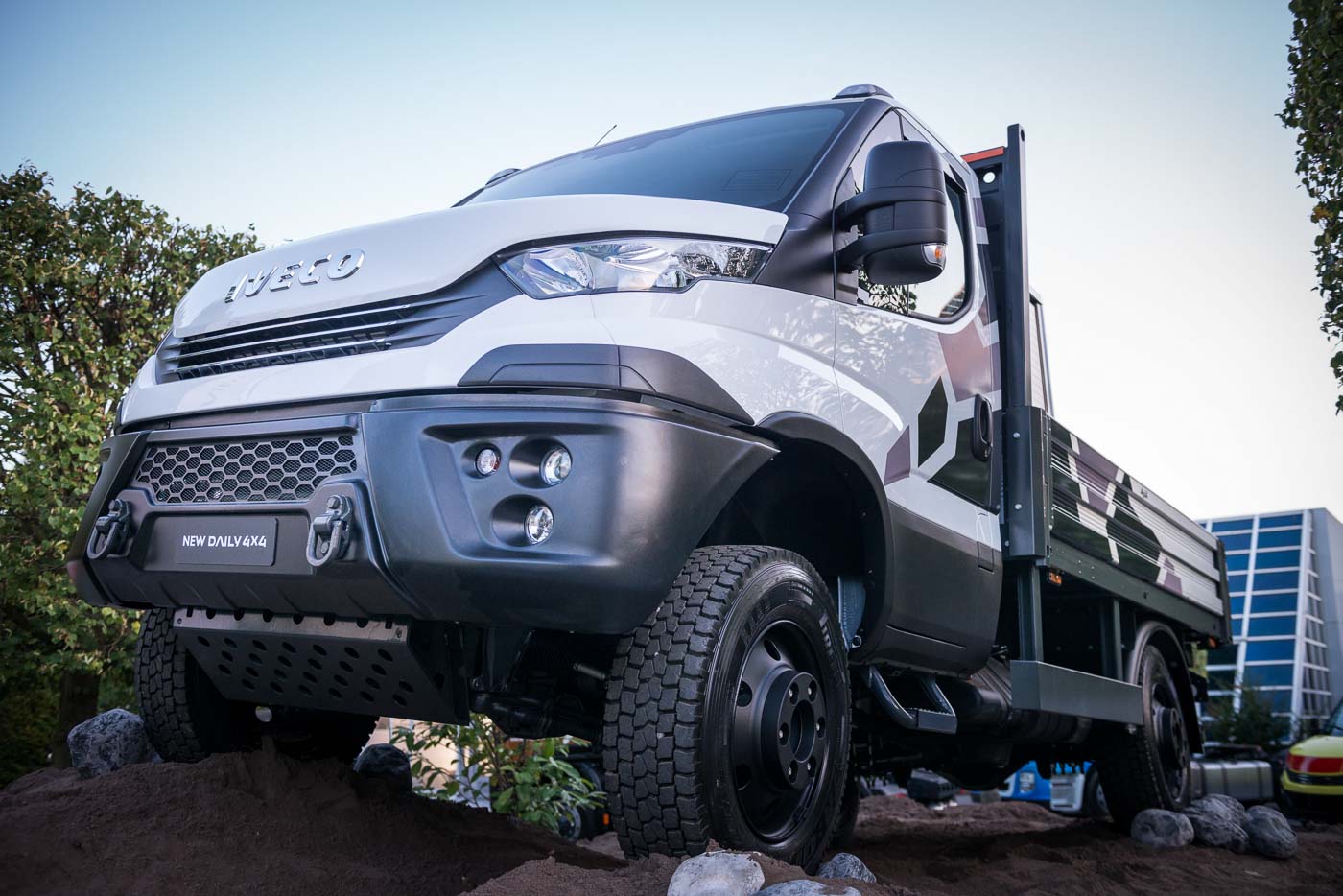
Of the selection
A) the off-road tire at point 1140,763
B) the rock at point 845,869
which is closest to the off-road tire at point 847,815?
the off-road tire at point 1140,763

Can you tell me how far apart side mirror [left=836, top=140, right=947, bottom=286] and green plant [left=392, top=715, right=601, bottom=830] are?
2.92 m

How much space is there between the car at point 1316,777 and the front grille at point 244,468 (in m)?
10.6

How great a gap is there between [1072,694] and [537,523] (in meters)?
2.88

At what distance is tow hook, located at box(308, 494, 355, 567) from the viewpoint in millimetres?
2408

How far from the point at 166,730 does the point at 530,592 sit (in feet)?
5.88

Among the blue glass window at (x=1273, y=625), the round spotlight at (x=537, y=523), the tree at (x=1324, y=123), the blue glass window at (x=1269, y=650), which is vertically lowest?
the blue glass window at (x=1269, y=650)

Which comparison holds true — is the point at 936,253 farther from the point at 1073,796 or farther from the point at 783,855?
the point at 1073,796

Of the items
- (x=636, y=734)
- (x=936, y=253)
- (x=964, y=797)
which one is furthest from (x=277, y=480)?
(x=964, y=797)

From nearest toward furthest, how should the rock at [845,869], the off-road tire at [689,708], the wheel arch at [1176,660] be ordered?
the off-road tire at [689,708], the rock at [845,869], the wheel arch at [1176,660]

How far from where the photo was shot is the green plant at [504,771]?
500 centimetres

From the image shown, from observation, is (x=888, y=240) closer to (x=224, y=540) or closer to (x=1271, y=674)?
(x=224, y=540)

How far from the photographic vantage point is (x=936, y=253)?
3.22 meters

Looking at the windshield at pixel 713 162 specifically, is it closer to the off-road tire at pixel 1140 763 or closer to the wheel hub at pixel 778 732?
the wheel hub at pixel 778 732

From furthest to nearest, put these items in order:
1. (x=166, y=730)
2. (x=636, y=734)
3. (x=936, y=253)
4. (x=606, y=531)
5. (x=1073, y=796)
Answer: (x=1073, y=796) < (x=166, y=730) < (x=936, y=253) < (x=636, y=734) < (x=606, y=531)
